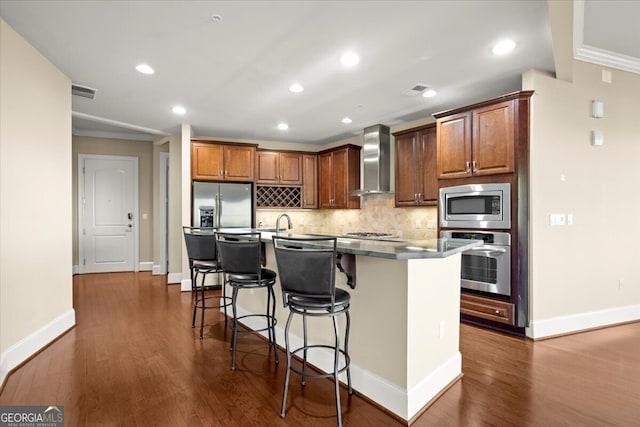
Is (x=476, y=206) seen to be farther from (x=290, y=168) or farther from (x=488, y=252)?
(x=290, y=168)

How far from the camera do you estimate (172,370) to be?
2746 millimetres

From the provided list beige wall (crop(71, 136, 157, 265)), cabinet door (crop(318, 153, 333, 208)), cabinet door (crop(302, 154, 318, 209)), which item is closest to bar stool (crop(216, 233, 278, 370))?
cabinet door (crop(318, 153, 333, 208))

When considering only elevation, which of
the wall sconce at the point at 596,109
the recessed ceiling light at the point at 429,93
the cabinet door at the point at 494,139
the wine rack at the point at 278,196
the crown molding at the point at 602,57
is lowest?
the wine rack at the point at 278,196

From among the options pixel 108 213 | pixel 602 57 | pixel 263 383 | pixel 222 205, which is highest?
pixel 602 57

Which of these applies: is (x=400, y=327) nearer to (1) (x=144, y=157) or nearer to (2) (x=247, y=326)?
(2) (x=247, y=326)

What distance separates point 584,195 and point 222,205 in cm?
492

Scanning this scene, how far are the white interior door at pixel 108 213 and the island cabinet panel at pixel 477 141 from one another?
6.29m

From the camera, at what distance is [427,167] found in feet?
15.5

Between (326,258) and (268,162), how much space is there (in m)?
4.79

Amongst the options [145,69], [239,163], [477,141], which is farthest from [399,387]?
[239,163]

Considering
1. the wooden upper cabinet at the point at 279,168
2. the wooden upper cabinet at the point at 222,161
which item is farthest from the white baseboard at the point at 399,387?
the wooden upper cabinet at the point at 279,168

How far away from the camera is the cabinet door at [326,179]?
6.61 m

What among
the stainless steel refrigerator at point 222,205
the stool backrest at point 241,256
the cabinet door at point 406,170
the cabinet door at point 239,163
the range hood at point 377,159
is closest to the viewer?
the stool backrest at point 241,256

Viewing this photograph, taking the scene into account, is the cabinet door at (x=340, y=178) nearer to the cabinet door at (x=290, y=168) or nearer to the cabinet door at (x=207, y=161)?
the cabinet door at (x=290, y=168)
